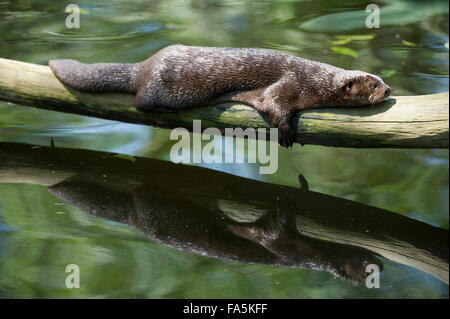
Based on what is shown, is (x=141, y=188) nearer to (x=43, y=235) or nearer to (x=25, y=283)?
(x=43, y=235)

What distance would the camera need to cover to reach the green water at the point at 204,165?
144 inches

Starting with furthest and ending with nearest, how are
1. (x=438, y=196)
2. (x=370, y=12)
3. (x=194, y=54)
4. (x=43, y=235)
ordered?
(x=370, y=12) → (x=194, y=54) → (x=438, y=196) → (x=43, y=235)

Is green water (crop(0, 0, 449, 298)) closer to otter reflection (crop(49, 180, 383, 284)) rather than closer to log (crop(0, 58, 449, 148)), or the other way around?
otter reflection (crop(49, 180, 383, 284))

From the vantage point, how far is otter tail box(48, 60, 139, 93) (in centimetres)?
494

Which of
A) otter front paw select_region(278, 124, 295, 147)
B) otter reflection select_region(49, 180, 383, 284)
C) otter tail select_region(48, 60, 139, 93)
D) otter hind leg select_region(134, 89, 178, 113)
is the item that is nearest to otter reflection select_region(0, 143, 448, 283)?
otter reflection select_region(49, 180, 383, 284)

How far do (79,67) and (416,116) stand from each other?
8.54 ft

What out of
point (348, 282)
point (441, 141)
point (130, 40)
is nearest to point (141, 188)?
point (348, 282)

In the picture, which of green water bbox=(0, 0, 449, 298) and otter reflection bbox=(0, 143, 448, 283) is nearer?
green water bbox=(0, 0, 449, 298)

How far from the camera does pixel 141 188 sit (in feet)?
15.8

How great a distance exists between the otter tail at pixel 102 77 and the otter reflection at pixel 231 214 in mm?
631

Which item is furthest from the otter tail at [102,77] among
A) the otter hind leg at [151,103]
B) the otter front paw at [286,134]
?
the otter front paw at [286,134]

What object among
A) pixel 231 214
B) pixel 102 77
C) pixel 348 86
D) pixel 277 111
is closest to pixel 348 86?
pixel 348 86

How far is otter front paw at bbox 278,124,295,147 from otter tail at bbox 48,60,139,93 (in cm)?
121

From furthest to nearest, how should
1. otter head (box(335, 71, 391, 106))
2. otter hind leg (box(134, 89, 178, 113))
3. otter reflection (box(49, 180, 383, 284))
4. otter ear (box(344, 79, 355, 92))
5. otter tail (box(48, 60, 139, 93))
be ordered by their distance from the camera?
otter tail (box(48, 60, 139, 93)), otter hind leg (box(134, 89, 178, 113)), otter ear (box(344, 79, 355, 92)), otter head (box(335, 71, 391, 106)), otter reflection (box(49, 180, 383, 284))
